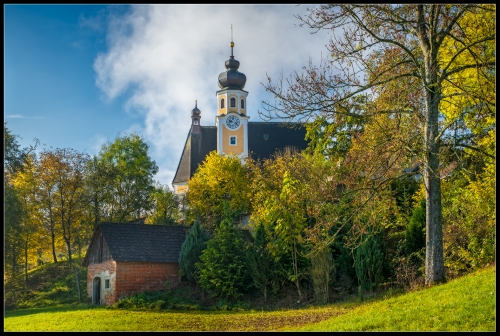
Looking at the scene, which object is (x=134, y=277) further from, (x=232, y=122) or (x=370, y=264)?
(x=232, y=122)

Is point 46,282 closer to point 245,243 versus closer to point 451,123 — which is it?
point 245,243

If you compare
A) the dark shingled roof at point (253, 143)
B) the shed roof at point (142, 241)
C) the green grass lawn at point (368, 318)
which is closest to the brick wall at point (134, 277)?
the shed roof at point (142, 241)

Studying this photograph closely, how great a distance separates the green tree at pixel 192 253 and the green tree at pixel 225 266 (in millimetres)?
1273

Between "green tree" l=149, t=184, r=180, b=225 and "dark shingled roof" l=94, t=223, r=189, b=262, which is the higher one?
"green tree" l=149, t=184, r=180, b=225

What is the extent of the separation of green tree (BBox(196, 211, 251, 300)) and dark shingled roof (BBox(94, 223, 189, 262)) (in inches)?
116

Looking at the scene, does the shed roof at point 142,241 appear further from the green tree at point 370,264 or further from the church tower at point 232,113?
the church tower at point 232,113

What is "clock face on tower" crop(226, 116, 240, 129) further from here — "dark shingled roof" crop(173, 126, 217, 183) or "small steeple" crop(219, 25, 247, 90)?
"small steeple" crop(219, 25, 247, 90)

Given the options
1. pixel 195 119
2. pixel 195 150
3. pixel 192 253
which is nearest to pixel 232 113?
pixel 195 119

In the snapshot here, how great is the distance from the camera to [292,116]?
15047 mm

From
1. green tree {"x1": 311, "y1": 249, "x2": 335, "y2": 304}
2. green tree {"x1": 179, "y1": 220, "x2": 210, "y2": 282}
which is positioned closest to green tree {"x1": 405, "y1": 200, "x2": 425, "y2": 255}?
green tree {"x1": 311, "y1": 249, "x2": 335, "y2": 304}

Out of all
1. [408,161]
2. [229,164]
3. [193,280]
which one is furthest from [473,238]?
[229,164]

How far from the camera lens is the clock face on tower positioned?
56.8m

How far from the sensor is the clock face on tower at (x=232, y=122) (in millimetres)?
56750

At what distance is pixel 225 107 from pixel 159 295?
114 ft
